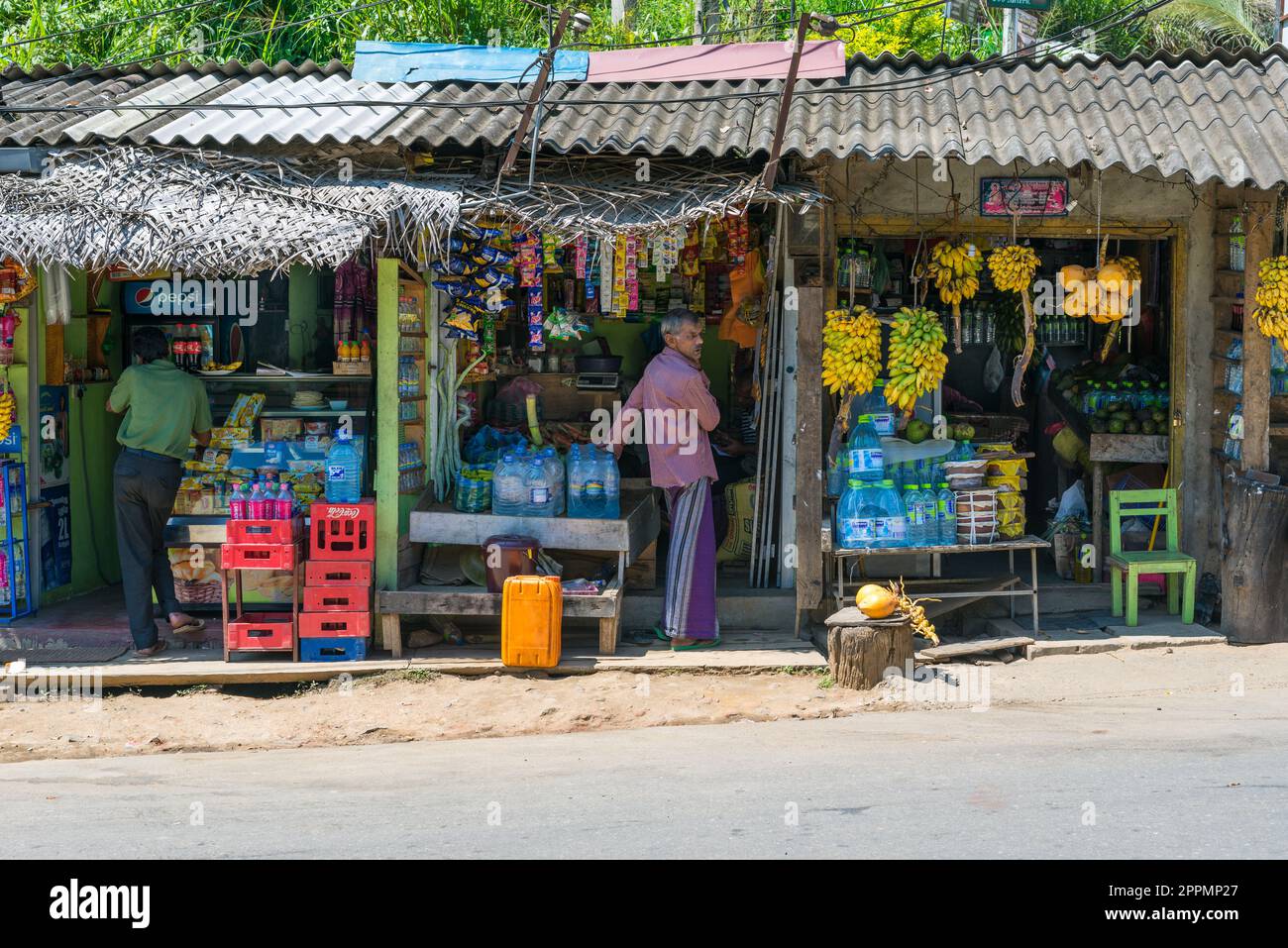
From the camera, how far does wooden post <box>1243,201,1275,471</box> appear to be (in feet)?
29.1

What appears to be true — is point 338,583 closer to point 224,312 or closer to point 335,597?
point 335,597

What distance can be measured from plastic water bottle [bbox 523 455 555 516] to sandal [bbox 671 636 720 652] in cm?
130

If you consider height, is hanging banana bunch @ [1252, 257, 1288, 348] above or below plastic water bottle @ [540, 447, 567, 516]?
above

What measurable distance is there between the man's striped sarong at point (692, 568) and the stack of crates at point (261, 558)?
8.34ft

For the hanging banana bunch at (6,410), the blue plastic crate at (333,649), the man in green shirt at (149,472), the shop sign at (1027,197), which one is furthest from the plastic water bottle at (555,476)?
the hanging banana bunch at (6,410)

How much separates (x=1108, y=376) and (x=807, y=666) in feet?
13.3

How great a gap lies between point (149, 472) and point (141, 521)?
1.14 feet

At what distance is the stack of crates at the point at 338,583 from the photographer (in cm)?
870

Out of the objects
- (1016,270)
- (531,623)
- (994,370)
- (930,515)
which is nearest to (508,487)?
(531,623)

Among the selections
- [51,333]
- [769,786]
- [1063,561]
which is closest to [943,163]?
[1063,561]

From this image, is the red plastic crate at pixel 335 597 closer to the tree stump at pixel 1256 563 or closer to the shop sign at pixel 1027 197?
the shop sign at pixel 1027 197

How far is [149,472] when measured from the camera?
8.80m

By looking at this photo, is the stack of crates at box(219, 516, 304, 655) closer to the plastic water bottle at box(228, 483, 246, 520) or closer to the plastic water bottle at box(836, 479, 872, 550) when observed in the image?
the plastic water bottle at box(228, 483, 246, 520)

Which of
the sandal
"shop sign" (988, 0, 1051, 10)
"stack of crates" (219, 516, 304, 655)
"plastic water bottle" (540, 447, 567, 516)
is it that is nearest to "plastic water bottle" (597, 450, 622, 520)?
"plastic water bottle" (540, 447, 567, 516)
